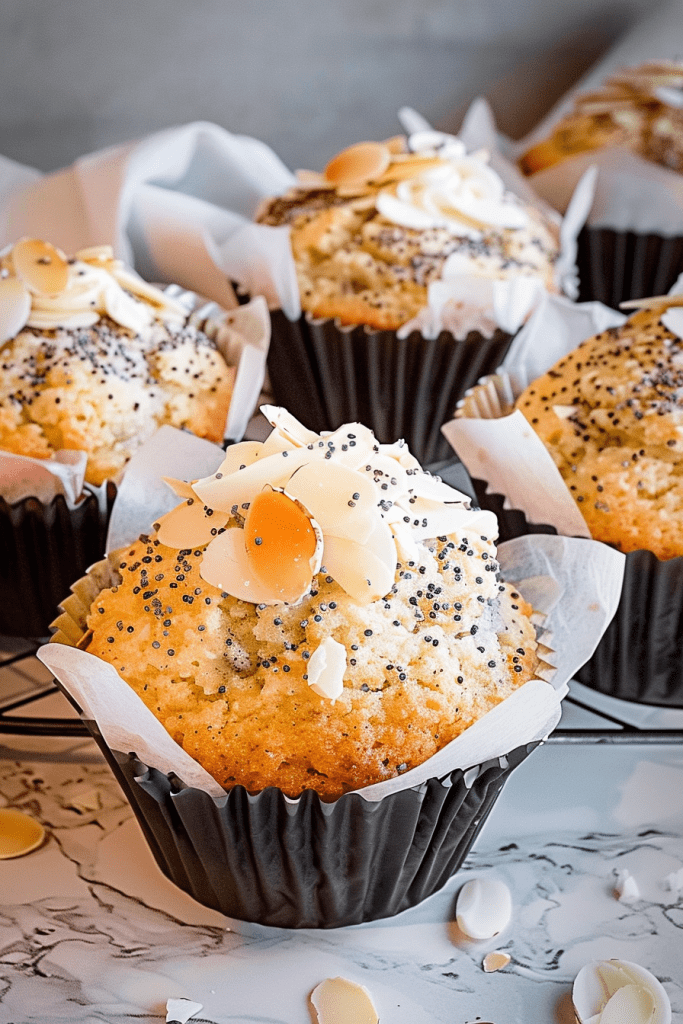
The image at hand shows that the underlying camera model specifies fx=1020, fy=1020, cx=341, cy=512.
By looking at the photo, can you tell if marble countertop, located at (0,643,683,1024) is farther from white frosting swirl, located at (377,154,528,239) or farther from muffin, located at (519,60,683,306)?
muffin, located at (519,60,683,306)

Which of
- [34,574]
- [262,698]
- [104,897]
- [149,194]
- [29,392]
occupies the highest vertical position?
[149,194]

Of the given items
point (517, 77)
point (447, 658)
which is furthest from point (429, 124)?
point (447, 658)

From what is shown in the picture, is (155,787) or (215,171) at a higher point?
(215,171)

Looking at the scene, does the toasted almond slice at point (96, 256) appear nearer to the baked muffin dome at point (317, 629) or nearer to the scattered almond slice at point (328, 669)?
the baked muffin dome at point (317, 629)

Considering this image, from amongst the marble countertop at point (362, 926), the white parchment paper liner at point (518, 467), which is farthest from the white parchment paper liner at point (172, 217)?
the marble countertop at point (362, 926)

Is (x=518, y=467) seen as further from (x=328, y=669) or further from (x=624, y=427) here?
(x=328, y=669)

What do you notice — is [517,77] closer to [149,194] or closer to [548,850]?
[149,194]
